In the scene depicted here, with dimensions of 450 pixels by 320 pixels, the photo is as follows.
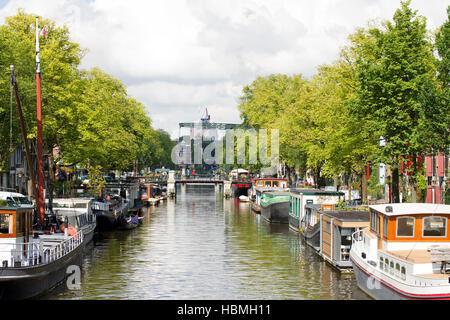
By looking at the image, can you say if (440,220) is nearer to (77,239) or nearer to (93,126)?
(77,239)

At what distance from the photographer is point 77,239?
45719 millimetres

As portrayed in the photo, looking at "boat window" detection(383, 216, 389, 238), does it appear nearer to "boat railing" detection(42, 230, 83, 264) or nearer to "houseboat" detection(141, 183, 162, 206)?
"boat railing" detection(42, 230, 83, 264)

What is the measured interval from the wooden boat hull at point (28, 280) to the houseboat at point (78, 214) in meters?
13.3

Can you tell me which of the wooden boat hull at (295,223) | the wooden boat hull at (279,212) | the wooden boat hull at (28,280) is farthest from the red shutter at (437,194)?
the wooden boat hull at (28,280)

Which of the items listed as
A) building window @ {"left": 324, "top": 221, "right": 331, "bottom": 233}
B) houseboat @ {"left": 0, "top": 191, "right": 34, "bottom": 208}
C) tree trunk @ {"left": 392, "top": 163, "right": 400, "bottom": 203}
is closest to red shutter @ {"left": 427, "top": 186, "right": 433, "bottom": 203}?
tree trunk @ {"left": 392, "top": 163, "right": 400, "bottom": 203}

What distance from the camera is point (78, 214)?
55031 millimetres

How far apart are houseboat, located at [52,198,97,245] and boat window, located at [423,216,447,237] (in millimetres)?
26621

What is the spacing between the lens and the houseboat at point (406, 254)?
26.6m

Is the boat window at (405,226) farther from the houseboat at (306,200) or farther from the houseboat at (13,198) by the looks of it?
the houseboat at (13,198)

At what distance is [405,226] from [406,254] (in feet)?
5.25

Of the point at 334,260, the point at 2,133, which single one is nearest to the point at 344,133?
the point at 334,260

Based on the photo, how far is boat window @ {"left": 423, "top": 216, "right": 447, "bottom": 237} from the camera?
101 feet
